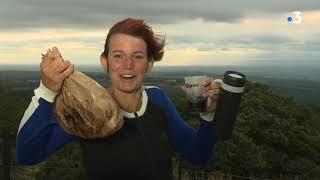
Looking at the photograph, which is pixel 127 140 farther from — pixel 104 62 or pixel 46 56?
pixel 46 56

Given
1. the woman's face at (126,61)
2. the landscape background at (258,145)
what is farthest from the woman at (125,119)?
the landscape background at (258,145)

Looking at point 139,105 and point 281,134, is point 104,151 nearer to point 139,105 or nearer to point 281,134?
point 139,105

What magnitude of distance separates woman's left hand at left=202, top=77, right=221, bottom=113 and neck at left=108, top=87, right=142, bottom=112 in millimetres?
380

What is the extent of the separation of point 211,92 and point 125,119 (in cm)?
49

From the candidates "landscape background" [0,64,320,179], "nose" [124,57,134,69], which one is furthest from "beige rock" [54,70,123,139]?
"landscape background" [0,64,320,179]

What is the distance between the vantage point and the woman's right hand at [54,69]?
6.71 feet

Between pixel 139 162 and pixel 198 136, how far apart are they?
1.62 ft

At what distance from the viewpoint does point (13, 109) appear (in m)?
40.6

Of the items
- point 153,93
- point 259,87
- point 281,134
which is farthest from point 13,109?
point 153,93

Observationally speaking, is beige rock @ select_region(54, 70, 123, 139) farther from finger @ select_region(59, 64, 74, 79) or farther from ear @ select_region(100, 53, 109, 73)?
ear @ select_region(100, 53, 109, 73)

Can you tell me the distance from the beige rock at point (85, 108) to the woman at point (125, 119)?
48mm

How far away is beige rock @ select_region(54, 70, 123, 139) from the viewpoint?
81.2 inches

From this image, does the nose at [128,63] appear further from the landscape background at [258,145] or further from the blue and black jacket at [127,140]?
the landscape background at [258,145]

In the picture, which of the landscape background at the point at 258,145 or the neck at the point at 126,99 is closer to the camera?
the neck at the point at 126,99
